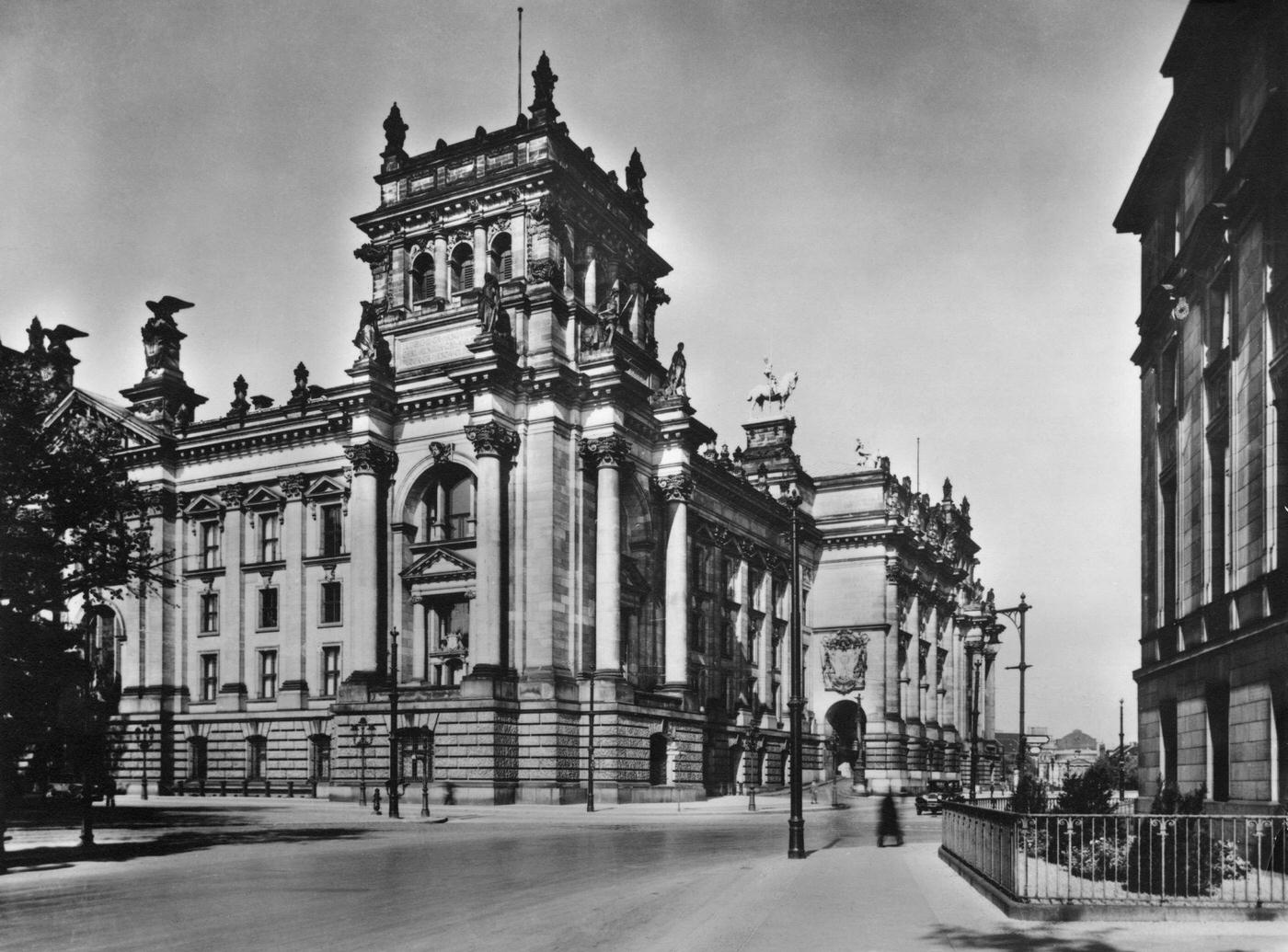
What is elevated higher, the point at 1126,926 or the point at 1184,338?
the point at 1184,338

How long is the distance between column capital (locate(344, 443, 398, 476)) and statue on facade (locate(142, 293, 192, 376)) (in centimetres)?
1497

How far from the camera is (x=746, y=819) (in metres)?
42.6

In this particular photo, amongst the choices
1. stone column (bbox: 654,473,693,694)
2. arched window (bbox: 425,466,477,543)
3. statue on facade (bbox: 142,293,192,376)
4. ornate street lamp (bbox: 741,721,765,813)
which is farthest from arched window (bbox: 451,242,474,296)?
ornate street lamp (bbox: 741,721,765,813)

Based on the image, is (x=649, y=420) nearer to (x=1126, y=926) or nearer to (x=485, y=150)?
(x=485, y=150)

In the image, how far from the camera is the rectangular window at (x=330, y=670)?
5441cm

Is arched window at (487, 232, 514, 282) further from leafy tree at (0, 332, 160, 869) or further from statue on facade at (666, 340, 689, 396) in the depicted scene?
leafy tree at (0, 332, 160, 869)

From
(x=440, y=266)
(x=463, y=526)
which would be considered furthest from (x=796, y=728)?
(x=440, y=266)

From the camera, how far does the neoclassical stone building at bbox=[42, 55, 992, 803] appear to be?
4903 centimetres

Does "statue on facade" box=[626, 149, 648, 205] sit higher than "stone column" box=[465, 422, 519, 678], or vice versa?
"statue on facade" box=[626, 149, 648, 205]

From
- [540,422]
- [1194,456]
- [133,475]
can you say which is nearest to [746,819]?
[540,422]

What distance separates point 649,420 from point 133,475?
24578 millimetres

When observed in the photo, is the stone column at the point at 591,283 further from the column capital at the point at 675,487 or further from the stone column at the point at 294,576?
the stone column at the point at 294,576

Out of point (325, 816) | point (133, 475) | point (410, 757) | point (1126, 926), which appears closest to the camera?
point (1126, 926)

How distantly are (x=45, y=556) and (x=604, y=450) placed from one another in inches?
1129
